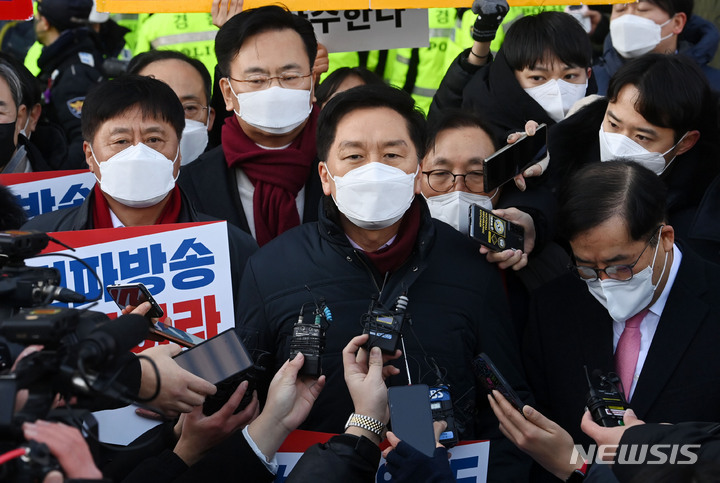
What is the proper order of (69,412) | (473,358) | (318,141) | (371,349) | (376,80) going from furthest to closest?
1. (376,80)
2. (318,141)
3. (473,358)
4. (371,349)
5. (69,412)

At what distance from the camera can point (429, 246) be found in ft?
12.0

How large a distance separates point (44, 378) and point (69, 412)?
107 mm

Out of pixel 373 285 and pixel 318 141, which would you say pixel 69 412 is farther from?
pixel 318 141

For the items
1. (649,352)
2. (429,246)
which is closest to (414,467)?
(429,246)

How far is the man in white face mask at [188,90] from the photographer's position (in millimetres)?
5090

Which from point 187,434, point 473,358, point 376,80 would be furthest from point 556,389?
point 376,80

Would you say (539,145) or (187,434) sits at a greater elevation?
(539,145)

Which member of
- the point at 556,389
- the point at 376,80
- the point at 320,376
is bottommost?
the point at 556,389

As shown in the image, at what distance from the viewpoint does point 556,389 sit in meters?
3.69

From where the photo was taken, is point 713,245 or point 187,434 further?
point 713,245

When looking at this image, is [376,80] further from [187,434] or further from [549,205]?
[187,434]

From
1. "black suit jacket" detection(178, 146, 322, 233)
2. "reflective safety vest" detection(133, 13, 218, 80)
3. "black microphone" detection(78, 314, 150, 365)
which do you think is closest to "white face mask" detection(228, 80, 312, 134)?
"black suit jacket" detection(178, 146, 322, 233)

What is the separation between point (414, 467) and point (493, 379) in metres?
0.58

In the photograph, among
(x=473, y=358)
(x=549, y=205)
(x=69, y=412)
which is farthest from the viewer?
(x=549, y=205)
